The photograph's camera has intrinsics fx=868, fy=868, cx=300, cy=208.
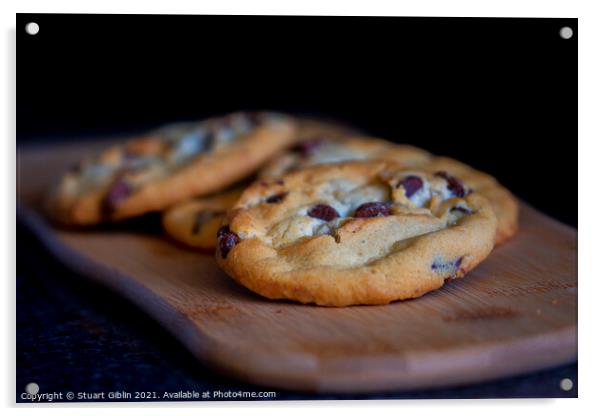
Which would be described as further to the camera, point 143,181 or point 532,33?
point 143,181

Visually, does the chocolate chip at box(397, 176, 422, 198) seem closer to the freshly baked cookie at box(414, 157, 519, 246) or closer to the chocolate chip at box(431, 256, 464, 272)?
the freshly baked cookie at box(414, 157, 519, 246)

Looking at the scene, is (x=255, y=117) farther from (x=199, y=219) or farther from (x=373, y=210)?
(x=373, y=210)

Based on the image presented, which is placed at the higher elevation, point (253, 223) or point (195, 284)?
point (253, 223)

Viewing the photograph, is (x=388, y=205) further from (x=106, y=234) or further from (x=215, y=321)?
(x=106, y=234)

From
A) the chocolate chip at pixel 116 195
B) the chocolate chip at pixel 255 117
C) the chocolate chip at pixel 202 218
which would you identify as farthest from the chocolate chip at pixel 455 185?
the chocolate chip at pixel 116 195

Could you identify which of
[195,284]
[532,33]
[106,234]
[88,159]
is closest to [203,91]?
[88,159]

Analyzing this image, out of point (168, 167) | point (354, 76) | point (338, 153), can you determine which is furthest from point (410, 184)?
point (168, 167)

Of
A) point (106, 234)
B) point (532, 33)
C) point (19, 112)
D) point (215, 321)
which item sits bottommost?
point (215, 321)
